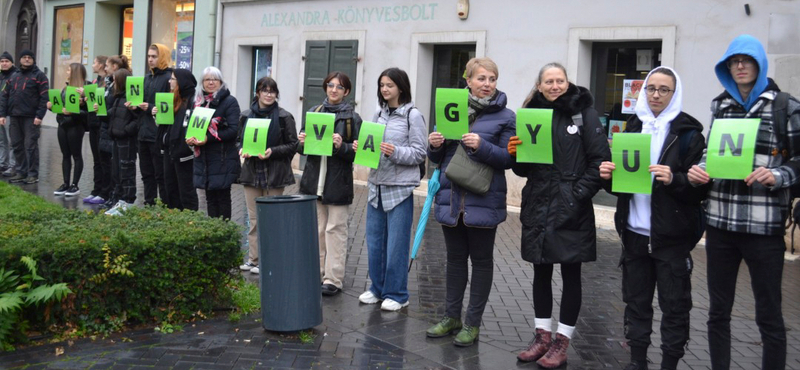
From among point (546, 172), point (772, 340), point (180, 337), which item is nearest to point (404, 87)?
point (546, 172)

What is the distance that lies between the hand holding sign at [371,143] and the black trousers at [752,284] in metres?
2.57

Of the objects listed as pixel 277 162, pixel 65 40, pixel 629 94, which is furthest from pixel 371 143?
pixel 65 40

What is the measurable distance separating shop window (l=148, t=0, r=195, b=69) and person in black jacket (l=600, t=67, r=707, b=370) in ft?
52.4

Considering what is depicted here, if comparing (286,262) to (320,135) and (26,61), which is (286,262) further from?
(26,61)

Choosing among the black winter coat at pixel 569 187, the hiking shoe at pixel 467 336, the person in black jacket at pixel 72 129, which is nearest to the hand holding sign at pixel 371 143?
the hiking shoe at pixel 467 336

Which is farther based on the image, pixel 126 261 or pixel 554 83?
pixel 126 261

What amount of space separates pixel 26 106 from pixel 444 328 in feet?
31.4

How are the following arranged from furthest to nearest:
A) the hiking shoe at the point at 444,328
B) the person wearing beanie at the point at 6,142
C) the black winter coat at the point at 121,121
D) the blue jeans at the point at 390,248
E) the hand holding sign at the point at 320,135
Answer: the person wearing beanie at the point at 6,142 < the black winter coat at the point at 121,121 < the hand holding sign at the point at 320,135 < the blue jeans at the point at 390,248 < the hiking shoe at the point at 444,328

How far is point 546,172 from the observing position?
17.2 ft

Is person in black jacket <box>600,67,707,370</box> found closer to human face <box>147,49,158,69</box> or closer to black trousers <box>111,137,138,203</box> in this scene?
human face <box>147,49,158,69</box>

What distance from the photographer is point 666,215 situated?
4801 millimetres

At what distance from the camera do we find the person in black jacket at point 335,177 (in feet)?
22.7

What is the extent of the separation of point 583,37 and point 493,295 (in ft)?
20.1

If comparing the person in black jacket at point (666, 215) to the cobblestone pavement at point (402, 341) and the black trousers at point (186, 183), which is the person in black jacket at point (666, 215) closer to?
the cobblestone pavement at point (402, 341)
